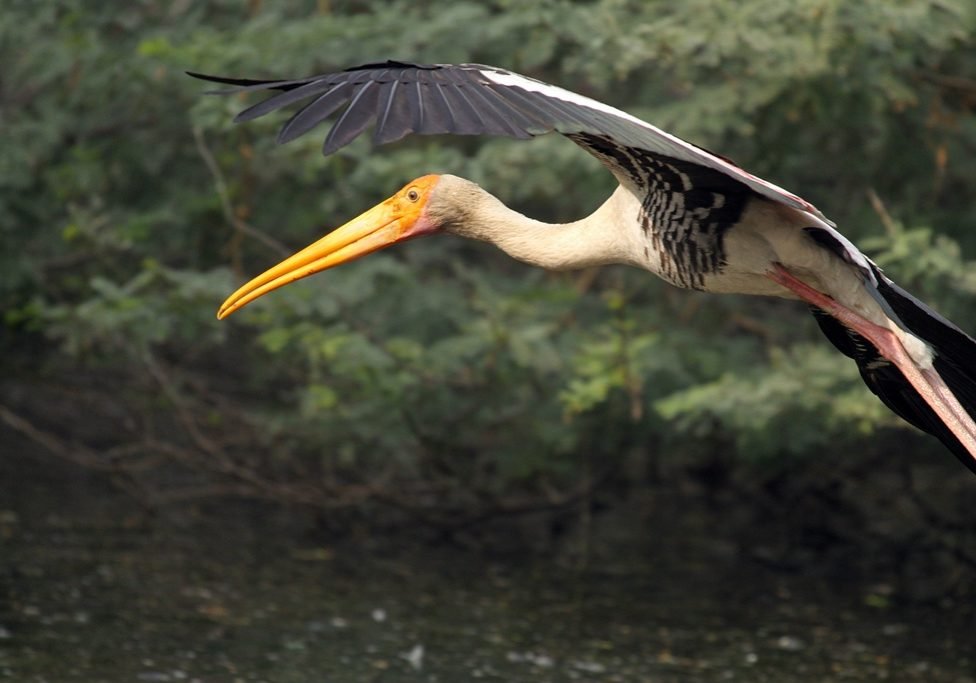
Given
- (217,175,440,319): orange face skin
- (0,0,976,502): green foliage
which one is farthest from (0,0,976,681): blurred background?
(217,175,440,319): orange face skin

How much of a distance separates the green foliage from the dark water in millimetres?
668

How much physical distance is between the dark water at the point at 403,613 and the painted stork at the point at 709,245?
213 cm

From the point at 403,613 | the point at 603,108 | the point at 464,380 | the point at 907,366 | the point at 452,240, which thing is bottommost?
the point at 403,613

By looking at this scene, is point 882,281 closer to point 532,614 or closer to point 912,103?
point 912,103

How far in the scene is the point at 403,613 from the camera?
8633mm

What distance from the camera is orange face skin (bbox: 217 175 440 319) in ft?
20.4

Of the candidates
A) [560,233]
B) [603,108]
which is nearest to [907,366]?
[560,233]

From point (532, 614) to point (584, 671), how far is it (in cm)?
113

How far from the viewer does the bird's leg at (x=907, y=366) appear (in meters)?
5.91

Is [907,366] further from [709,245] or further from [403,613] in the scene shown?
[403,613]

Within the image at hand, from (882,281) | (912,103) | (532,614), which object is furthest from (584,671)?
(912,103)

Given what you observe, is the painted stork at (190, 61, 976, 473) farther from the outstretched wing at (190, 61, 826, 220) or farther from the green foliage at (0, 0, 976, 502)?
the green foliage at (0, 0, 976, 502)

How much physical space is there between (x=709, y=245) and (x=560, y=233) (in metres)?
0.57

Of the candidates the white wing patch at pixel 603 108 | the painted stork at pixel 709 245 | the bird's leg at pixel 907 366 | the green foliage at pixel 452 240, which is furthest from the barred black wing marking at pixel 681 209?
the green foliage at pixel 452 240
